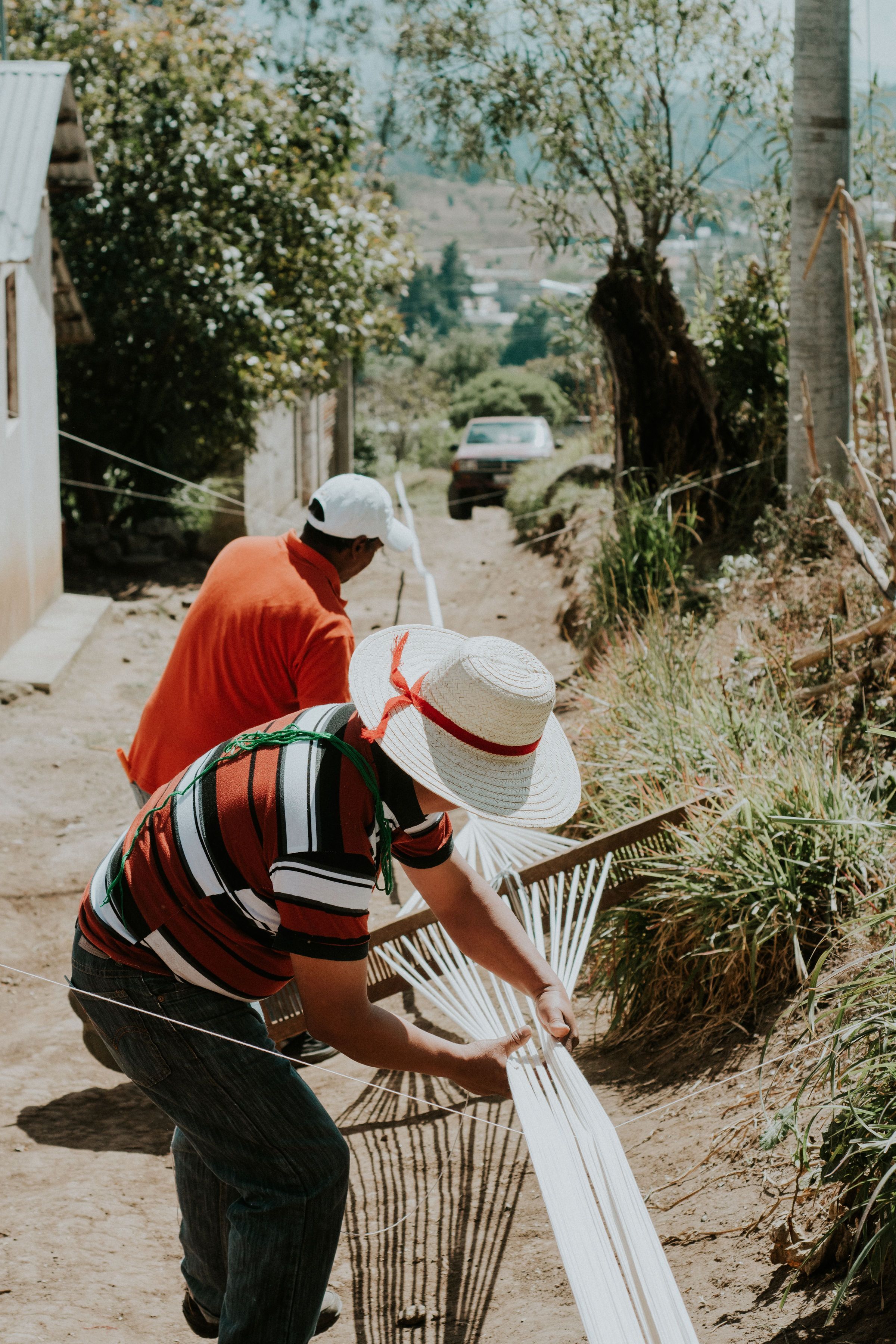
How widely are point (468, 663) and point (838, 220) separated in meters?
5.42

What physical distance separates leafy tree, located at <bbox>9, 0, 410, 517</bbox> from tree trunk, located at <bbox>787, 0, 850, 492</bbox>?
6.02 metres

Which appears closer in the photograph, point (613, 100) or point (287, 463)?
point (613, 100)

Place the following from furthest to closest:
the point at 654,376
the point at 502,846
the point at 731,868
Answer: the point at 654,376, the point at 502,846, the point at 731,868

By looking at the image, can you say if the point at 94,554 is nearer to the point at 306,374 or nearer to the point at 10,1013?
the point at 306,374

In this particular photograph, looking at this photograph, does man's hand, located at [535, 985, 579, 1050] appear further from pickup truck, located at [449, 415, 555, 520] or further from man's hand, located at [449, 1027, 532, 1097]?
pickup truck, located at [449, 415, 555, 520]

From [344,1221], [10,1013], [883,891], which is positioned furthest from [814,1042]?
[10,1013]

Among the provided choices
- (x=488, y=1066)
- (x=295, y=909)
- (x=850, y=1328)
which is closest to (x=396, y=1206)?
(x=488, y=1066)

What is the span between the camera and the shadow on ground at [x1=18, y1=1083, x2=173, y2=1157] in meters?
3.40

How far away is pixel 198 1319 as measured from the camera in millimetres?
2459

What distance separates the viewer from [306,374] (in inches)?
496

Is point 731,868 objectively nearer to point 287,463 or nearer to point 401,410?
point 287,463

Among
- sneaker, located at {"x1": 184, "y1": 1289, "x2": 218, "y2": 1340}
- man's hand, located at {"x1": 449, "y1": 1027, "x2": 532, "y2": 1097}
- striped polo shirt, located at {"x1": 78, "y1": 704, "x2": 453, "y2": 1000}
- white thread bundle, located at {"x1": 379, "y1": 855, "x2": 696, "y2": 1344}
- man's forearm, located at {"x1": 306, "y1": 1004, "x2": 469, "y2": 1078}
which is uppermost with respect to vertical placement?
striped polo shirt, located at {"x1": 78, "y1": 704, "x2": 453, "y2": 1000}

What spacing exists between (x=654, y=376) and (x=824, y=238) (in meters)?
1.57

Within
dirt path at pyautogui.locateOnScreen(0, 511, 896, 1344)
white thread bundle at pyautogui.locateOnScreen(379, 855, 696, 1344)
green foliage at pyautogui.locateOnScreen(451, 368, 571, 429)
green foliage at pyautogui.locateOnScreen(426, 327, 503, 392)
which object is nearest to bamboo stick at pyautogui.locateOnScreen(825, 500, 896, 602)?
dirt path at pyautogui.locateOnScreen(0, 511, 896, 1344)
